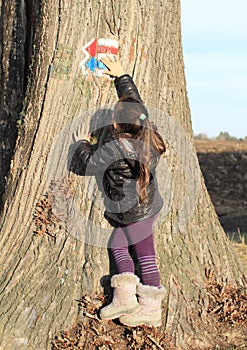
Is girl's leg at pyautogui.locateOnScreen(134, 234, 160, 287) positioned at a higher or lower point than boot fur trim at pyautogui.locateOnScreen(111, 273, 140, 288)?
higher

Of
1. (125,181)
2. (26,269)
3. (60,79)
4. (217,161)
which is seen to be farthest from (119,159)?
(217,161)

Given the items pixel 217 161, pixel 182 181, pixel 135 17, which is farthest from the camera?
pixel 217 161

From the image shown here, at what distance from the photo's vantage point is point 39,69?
4547 mm

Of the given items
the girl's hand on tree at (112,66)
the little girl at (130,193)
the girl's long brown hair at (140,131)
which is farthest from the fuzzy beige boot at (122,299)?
the girl's hand on tree at (112,66)

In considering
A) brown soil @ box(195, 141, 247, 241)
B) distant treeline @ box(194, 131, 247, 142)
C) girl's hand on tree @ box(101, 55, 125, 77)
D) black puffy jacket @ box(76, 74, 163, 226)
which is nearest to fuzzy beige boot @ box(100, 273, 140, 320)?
black puffy jacket @ box(76, 74, 163, 226)

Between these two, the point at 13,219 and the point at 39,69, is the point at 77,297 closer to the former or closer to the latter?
the point at 13,219

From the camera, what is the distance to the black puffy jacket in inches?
163

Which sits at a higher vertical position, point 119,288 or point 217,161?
point 217,161

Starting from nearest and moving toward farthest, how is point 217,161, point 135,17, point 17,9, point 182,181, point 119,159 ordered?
point 119,159 < point 135,17 < point 182,181 < point 17,9 < point 217,161

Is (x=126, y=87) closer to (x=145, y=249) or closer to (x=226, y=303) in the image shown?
(x=145, y=249)

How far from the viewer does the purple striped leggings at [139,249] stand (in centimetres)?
425

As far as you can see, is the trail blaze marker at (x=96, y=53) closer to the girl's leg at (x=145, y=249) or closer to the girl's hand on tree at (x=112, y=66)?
the girl's hand on tree at (x=112, y=66)

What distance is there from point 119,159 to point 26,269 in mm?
1037

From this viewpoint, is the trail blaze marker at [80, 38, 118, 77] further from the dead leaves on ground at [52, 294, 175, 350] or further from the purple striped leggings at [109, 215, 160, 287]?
the dead leaves on ground at [52, 294, 175, 350]
